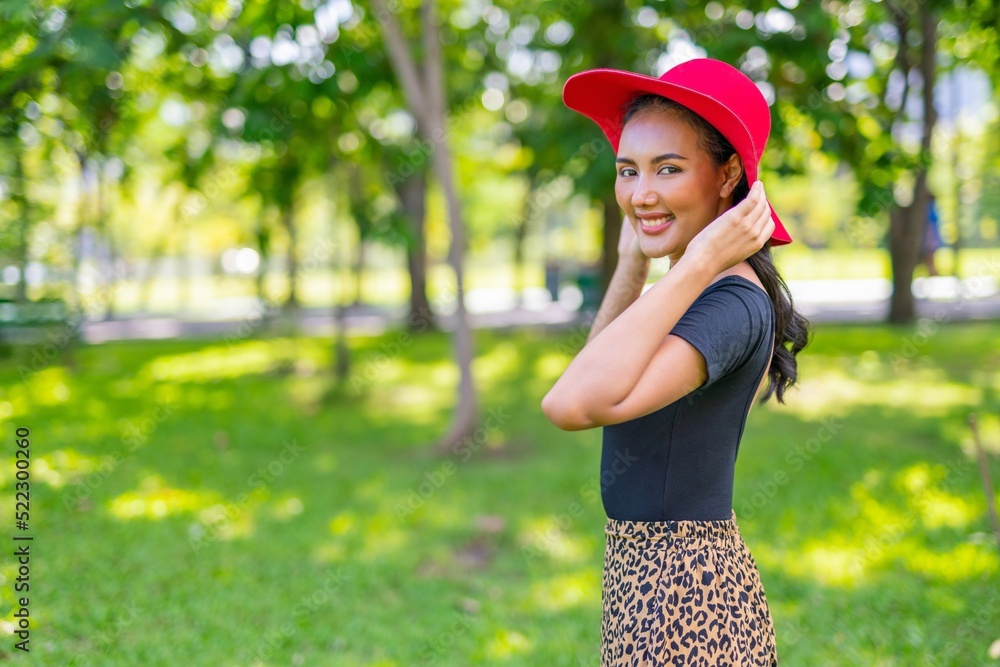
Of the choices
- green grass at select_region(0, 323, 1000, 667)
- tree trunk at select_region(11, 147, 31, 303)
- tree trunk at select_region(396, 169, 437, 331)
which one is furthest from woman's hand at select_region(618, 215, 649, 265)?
tree trunk at select_region(396, 169, 437, 331)

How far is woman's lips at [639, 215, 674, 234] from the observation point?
1528 millimetres

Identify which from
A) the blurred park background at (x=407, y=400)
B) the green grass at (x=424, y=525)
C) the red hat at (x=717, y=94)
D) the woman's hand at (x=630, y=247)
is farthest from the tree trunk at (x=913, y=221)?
the red hat at (x=717, y=94)

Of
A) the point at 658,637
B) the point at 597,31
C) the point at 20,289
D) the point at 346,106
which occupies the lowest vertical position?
the point at 658,637

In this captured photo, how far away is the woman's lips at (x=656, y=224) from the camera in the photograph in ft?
5.01

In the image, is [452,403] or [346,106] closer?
[346,106]

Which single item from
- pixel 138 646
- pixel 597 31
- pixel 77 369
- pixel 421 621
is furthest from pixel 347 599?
pixel 77 369

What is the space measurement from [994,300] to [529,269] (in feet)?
108

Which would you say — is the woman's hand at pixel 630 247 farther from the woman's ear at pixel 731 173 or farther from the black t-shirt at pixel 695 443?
the black t-shirt at pixel 695 443

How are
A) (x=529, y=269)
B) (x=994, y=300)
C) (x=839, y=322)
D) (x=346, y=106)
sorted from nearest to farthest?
(x=346, y=106) < (x=839, y=322) < (x=994, y=300) < (x=529, y=269)

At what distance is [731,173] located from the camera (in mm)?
1532

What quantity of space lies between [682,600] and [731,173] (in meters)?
0.77

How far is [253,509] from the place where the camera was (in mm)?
5977

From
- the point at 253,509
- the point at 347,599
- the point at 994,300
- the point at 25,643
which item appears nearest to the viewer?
the point at 25,643

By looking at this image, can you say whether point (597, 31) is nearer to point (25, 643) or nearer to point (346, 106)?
point (346, 106)
